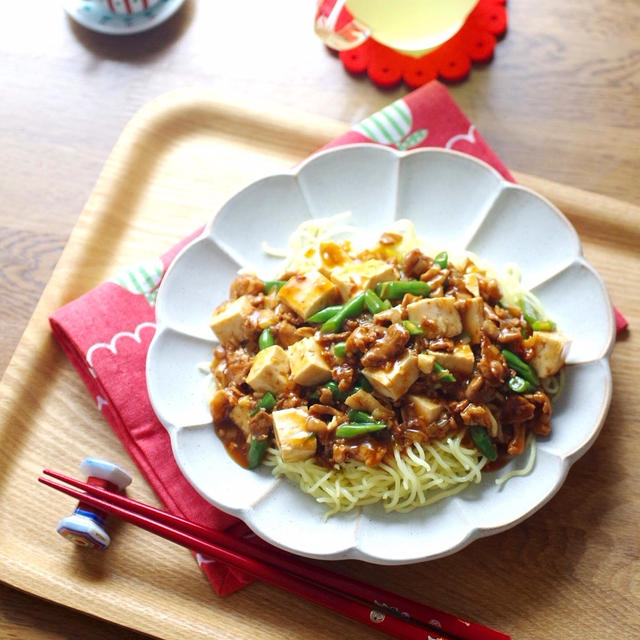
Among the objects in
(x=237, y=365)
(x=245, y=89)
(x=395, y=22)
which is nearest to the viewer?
(x=237, y=365)

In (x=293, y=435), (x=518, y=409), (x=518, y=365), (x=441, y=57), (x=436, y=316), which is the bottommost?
(x=518, y=409)

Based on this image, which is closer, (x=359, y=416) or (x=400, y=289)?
(x=359, y=416)

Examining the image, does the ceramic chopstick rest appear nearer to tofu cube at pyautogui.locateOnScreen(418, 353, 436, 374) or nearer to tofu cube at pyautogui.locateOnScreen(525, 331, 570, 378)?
tofu cube at pyautogui.locateOnScreen(418, 353, 436, 374)

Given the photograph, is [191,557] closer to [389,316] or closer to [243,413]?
[243,413]

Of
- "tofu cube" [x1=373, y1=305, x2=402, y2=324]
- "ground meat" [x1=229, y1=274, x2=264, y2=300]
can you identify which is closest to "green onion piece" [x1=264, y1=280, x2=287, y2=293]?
"ground meat" [x1=229, y1=274, x2=264, y2=300]

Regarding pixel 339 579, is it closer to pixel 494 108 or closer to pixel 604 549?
pixel 604 549

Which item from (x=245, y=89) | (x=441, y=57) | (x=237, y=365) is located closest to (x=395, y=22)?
(x=441, y=57)

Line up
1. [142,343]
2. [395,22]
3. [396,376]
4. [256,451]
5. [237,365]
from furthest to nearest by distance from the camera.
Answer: [395,22], [142,343], [237,365], [256,451], [396,376]

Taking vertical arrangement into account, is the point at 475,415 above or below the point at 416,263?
below
